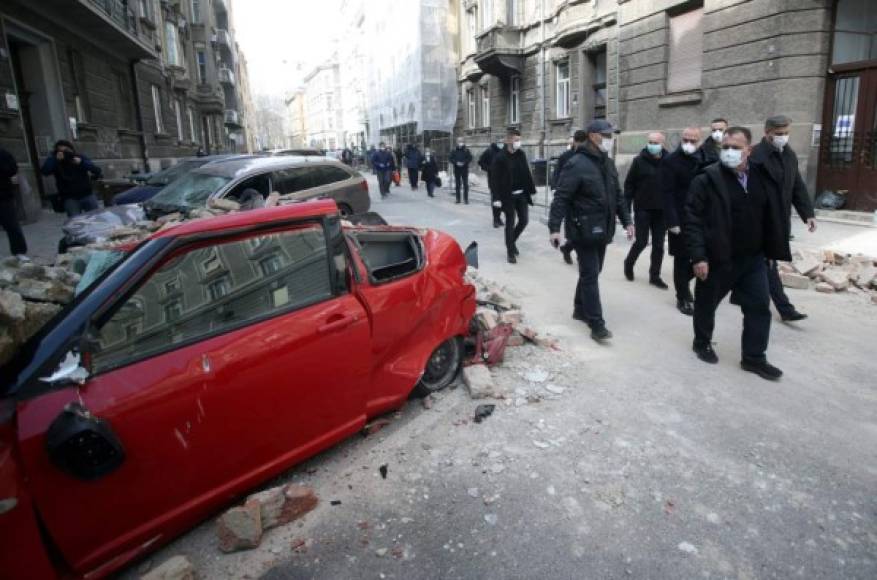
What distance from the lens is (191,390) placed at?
2426 millimetres

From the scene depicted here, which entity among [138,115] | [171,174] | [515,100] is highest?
[515,100]

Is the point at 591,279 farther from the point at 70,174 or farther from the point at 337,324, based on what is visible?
the point at 70,174

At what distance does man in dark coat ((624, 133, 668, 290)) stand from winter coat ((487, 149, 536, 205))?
2041 mm

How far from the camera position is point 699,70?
1377 cm

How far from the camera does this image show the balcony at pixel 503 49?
22562 mm

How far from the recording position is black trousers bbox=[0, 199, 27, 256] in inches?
319

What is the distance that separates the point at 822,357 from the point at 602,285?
103 inches

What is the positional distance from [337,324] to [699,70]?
13679 mm

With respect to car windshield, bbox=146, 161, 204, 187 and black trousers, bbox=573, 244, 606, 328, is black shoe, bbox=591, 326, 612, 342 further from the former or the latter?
car windshield, bbox=146, 161, 204, 187

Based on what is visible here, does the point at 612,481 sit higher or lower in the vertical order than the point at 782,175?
lower

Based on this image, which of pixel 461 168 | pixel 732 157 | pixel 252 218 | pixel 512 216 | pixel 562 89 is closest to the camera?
pixel 252 218

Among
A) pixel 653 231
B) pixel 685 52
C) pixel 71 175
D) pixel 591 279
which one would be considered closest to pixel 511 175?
pixel 653 231

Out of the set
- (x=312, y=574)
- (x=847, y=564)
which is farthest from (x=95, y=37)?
(x=847, y=564)

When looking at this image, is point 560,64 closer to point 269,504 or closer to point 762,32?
point 762,32
